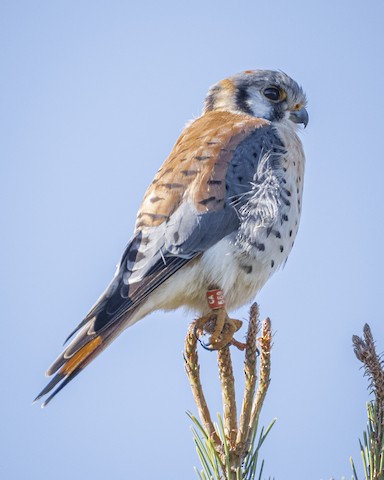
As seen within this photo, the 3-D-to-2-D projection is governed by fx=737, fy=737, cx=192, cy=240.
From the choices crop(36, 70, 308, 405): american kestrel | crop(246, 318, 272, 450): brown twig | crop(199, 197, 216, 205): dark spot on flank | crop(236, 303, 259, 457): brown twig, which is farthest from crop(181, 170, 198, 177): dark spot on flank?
crop(246, 318, 272, 450): brown twig

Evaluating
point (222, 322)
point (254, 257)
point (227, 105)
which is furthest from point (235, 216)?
point (227, 105)

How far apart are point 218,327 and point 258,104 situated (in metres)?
1.66

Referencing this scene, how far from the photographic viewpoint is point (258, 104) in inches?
175

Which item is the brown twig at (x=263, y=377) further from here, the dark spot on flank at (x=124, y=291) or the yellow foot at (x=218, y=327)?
the dark spot on flank at (x=124, y=291)

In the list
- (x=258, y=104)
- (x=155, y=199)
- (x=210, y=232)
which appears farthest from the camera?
(x=258, y=104)

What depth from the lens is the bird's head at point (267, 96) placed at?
4.45 metres

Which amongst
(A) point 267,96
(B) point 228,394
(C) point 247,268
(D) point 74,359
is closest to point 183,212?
(C) point 247,268

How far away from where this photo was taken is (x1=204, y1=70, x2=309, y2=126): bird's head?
4.45m

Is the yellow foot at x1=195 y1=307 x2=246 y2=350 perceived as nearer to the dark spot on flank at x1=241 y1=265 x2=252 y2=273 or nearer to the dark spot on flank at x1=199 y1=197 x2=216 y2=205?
the dark spot on flank at x1=241 y1=265 x2=252 y2=273

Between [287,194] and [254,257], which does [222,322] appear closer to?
[254,257]

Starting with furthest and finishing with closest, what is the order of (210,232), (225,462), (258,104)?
(258,104) < (210,232) < (225,462)

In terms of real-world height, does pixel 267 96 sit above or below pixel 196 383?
above

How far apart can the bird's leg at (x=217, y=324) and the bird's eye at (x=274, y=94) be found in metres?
1.53

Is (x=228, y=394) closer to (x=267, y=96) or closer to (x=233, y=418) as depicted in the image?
(x=233, y=418)
